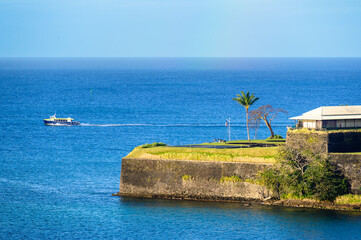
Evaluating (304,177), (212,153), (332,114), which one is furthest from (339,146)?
(212,153)

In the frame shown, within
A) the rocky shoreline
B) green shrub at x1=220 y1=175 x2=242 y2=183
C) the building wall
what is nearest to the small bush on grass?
the rocky shoreline

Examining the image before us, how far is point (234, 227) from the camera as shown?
199 ft

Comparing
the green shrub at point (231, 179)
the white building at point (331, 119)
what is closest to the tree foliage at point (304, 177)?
the green shrub at point (231, 179)

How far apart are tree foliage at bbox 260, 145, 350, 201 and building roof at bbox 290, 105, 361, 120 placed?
16.1ft

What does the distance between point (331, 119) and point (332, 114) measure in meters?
1.33

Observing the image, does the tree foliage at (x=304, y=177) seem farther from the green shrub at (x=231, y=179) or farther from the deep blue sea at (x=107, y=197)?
the green shrub at (x=231, y=179)

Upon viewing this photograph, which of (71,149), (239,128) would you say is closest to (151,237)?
(71,149)

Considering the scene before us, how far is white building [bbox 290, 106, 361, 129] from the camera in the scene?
228 ft

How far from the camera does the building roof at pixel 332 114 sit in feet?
229

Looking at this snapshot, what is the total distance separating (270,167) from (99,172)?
25591 mm

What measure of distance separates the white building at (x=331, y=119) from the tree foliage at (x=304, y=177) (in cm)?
429

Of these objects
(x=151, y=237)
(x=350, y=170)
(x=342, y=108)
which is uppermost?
(x=342, y=108)

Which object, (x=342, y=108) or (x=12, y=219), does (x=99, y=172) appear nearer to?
(x=12, y=219)

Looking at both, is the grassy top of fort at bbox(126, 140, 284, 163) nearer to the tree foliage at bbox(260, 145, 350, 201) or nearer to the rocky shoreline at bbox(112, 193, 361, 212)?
the tree foliage at bbox(260, 145, 350, 201)
